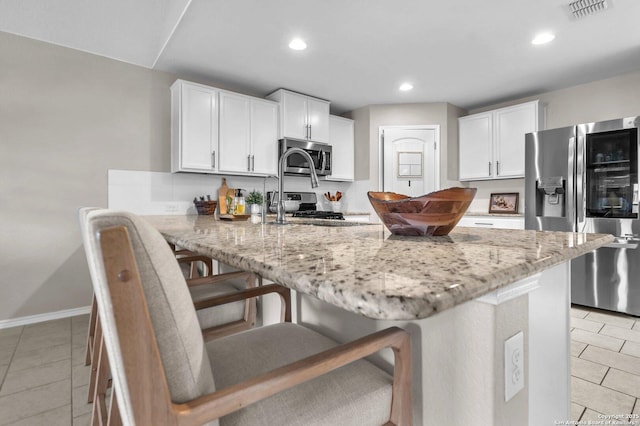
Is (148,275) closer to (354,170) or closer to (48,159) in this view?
(48,159)

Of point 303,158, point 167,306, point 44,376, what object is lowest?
point 44,376

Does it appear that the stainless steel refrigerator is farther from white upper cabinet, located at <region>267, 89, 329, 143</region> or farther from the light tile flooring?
white upper cabinet, located at <region>267, 89, 329, 143</region>

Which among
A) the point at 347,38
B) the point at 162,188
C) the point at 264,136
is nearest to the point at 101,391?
the point at 162,188

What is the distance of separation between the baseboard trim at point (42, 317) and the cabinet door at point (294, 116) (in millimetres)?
2658

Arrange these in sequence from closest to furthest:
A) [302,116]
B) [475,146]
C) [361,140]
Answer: [302,116], [475,146], [361,140]

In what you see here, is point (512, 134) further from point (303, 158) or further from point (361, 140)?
point (303, 158)

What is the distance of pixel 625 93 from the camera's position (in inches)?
137

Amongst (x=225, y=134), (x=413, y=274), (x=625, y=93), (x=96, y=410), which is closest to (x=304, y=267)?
(x=413, y=274)

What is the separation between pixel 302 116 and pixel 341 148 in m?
0.84

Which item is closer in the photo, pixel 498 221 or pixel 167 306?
pixel 167 306

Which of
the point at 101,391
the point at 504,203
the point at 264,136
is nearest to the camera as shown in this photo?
the point at 101,391

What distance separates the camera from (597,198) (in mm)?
3074

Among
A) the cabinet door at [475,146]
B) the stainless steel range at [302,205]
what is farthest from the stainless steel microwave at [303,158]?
the cabinet door at [475,146]

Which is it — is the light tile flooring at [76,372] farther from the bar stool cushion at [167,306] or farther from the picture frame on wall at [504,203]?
the picture frame on wall at [504,203]
